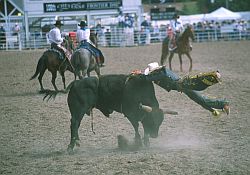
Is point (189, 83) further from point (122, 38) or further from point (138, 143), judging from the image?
point (122, 38)

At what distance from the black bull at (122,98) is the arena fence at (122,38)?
28.1m

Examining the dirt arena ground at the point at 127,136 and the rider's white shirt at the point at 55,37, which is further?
the rider's white shirt at the point at 55,37

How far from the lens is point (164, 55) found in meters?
20.5

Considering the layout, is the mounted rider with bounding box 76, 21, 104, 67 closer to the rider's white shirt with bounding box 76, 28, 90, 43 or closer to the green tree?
the rider's white shirt with bounding box 76, 28, 90, 43

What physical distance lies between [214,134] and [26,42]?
95.6 ft

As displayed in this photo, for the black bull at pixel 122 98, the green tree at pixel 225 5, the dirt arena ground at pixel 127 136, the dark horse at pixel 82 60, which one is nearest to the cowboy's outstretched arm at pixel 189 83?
the black bull at pixel 122 98

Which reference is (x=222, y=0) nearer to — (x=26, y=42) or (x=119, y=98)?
(x=26, y=42)

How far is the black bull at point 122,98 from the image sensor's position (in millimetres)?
7719

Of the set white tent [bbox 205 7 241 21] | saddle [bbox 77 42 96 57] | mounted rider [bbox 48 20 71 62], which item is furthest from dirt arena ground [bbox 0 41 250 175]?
white tent [bbox 205 7 241 21]

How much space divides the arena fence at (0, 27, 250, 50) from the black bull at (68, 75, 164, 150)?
28.1m

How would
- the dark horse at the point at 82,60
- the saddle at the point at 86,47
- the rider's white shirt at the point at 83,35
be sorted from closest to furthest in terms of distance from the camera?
the dark horse at the point at 82,60
the saddle at the point at 86,47
the rider's white shirt at the point at 83,35

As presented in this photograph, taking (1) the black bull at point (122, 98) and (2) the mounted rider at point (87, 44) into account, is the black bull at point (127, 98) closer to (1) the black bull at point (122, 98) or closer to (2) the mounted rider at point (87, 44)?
(1) the black bull at point (122, 98)

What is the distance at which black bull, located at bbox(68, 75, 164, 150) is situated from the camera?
7719mm

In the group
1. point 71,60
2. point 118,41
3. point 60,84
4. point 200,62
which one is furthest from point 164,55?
point 118,41
